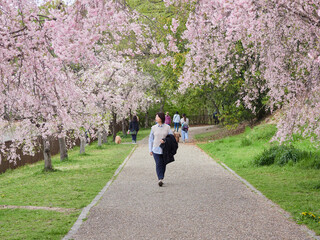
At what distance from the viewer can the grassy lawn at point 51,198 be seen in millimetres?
7035

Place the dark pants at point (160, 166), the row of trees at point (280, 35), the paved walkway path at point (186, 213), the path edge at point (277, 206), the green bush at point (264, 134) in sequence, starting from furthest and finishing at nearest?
the green bush at point (264, 134) → the dark pants at point (160, 166) → the row of trees at point (280, 35) → the paved walkway path at point (186, 213) → the path edge at point (277, 206)

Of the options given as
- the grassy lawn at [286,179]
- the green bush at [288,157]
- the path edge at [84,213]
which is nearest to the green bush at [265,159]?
the green bush at [288,157]

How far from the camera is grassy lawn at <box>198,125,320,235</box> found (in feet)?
26.7

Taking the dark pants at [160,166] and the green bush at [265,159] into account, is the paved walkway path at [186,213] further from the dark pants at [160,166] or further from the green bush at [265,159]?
the green bush at [265,159]

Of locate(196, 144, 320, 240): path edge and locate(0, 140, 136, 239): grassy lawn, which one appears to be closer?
locate(196, 144, 320, 240): path edge

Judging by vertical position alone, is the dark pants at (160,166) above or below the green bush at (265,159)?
above

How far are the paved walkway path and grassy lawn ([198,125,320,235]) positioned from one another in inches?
14.2

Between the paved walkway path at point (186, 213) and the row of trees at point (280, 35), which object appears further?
the row of trees at point (280, 35)

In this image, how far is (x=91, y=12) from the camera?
693 centimetres

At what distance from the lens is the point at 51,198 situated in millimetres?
10273

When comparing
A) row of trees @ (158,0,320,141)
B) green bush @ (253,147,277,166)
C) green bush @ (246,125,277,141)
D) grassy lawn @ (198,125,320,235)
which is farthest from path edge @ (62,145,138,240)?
green bush @ (246,125,277,141)

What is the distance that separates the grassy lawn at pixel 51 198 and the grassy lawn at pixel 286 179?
161 inches

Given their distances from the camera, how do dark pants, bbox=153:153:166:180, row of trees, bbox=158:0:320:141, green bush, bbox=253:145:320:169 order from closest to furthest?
row of trees, bbox=158:0:320:141
dark pants, bbox=153:153:166:180
green bush, bbox=253:145:320:169

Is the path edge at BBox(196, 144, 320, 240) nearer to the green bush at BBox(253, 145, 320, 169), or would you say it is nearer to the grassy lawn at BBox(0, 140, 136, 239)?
the green bush at BBox(253, 145, 320, 169)
